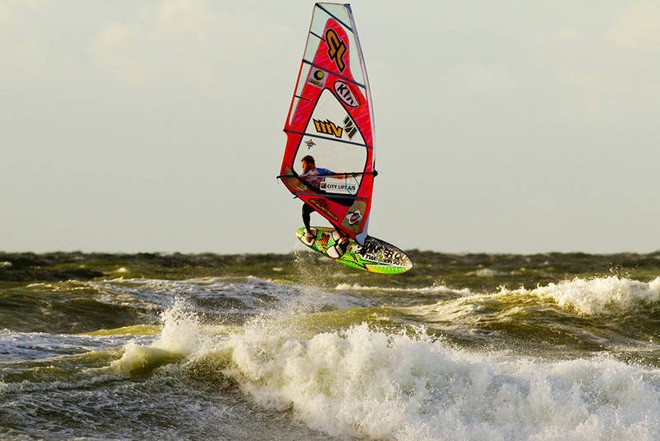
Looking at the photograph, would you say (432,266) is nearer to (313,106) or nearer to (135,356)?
(313,106)

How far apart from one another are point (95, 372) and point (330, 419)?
107 inches

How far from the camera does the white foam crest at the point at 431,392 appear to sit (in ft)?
29.8

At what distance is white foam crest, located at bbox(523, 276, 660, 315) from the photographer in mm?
16000

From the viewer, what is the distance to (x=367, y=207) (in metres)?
13.0

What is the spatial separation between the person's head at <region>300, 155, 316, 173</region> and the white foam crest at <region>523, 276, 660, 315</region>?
609cm

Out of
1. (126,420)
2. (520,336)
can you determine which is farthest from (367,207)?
(126,420)

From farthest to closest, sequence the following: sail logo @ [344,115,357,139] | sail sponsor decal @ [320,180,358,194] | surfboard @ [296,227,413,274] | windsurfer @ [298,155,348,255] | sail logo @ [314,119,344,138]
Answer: surfboard @ [296,227,413,274] < sail logo @ [344,115,357,139] < sail logo @ [314,119,344,138] < sail sponsor decal @ [320,180,358,194] < windsurfer @ [298,155,348,255]

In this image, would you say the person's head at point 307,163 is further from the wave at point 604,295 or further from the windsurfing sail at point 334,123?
the wave at point 604,295

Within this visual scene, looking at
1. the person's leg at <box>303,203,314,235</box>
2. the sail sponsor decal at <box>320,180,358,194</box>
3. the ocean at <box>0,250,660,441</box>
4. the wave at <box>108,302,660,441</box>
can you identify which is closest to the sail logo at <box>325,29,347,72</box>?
the sail sponsor decal at <box>320,180,358,194</box>

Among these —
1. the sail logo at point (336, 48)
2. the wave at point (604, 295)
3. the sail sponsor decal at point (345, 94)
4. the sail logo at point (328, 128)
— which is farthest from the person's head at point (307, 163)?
the wave at point (604, 295)

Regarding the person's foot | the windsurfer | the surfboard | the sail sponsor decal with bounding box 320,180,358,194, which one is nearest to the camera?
the windsurfer

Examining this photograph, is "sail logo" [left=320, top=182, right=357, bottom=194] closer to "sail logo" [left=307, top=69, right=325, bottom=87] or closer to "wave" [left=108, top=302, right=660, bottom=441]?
"sail logo" [left=307, top=69, right=325, bottom=87]

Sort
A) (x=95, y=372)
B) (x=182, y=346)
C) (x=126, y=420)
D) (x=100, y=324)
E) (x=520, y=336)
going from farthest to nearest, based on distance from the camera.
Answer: (x=100, y=324) < (x=520, y=336) < (x=182, y=346) < (x=95, y=372) < (x=126, y=420)

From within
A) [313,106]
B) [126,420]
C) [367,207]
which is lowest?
[126,420]
